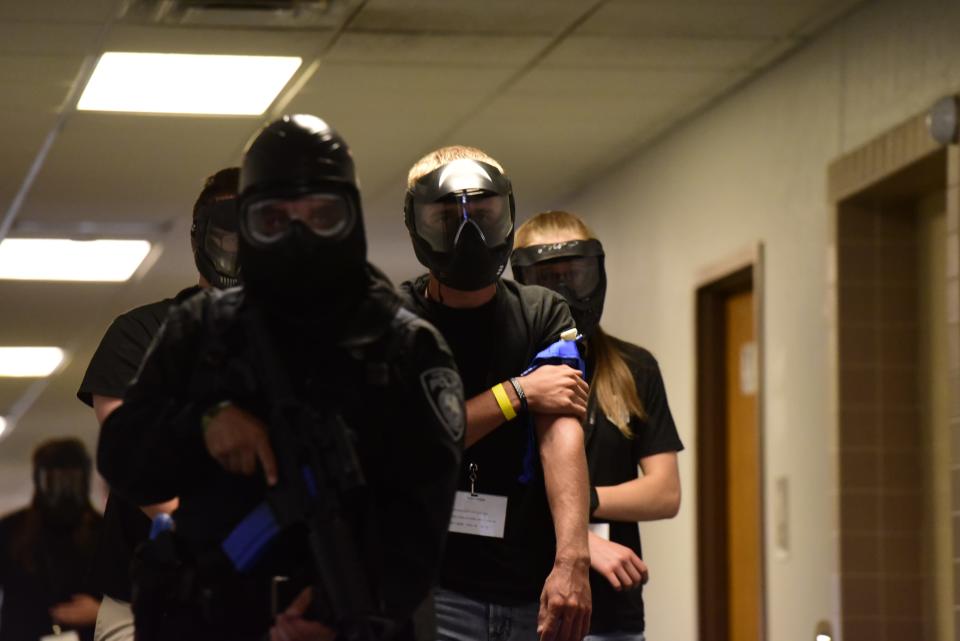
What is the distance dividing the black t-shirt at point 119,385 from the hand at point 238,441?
56 cm

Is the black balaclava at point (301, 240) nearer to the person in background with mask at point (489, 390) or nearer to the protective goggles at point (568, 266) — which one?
the person in background with mask at point (489, 390)


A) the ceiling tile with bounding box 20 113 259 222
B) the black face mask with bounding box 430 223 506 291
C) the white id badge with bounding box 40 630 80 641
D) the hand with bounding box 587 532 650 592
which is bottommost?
the white id badge with bounding box 40 630 80 641

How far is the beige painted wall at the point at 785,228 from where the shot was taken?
5738 mm

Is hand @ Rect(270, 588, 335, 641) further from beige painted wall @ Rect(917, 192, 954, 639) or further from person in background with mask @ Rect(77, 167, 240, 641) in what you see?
beige painted wall @ Rect(917, 192, 954, 639)

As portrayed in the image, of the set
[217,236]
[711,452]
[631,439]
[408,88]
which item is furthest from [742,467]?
[217,236]

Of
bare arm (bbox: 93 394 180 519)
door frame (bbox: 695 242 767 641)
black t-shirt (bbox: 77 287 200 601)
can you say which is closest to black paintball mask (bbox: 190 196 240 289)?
black t-shirt (bbox: 77 287 200 601)

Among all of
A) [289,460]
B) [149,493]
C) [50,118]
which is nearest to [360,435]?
[289,460]

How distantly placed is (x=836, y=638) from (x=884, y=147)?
1.72 meters

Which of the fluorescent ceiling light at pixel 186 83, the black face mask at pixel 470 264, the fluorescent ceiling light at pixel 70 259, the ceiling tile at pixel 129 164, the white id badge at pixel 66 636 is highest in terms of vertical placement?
the fluorescent ceiling light at pixel 186 83

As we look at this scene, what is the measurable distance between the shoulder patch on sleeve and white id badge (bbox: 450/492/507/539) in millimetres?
740

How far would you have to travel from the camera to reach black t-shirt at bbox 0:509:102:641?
5.50 meters

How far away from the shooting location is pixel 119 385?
2934 mm

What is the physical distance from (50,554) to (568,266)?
104 inches

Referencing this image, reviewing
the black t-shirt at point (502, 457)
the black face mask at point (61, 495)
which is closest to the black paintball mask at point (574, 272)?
the black t-shirt at point (502, 457)
